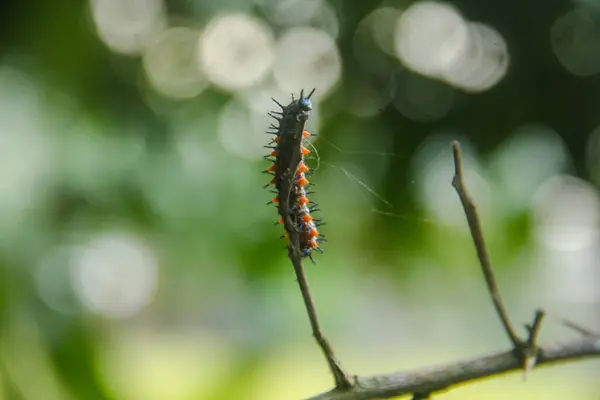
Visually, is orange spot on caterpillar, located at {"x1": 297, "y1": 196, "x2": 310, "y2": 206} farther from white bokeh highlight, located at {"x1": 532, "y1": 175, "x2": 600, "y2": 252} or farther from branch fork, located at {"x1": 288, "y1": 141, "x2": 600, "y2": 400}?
white bokeh highlight, located at {"x1": 532, "y1": 175, "x2": 600, "y2": 252}

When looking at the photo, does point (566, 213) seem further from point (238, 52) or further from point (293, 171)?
point (293, 171)

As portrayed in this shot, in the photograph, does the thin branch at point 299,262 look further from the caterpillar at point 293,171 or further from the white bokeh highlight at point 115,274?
the white bokeh highlight at point 115,274

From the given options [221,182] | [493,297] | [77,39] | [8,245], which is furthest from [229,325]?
[493,297]

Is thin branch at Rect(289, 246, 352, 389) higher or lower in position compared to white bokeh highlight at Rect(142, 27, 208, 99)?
lower

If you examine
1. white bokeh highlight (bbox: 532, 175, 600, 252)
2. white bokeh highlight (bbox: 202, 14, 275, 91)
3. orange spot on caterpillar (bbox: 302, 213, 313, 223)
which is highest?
white bokeh highlight (bbox: 202, 14, 275, 91)

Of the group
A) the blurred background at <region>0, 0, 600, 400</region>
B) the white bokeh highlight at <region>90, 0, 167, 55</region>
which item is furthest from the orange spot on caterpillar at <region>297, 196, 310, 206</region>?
the white bokeh highlight at <region>90, 0, 167, 55</region>

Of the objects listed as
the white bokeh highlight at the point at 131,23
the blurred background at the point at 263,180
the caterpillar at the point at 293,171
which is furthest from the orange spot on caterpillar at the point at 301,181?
the white bokeh highlight at the point at 131,23

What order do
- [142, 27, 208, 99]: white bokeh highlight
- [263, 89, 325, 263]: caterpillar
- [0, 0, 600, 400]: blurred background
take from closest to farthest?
1. [263, 89, 325, 263]: caterpillar
2. [0, 0, 600, 400]: blurred background
3. [142, 27, 208, 99]: white bokeh highlight
